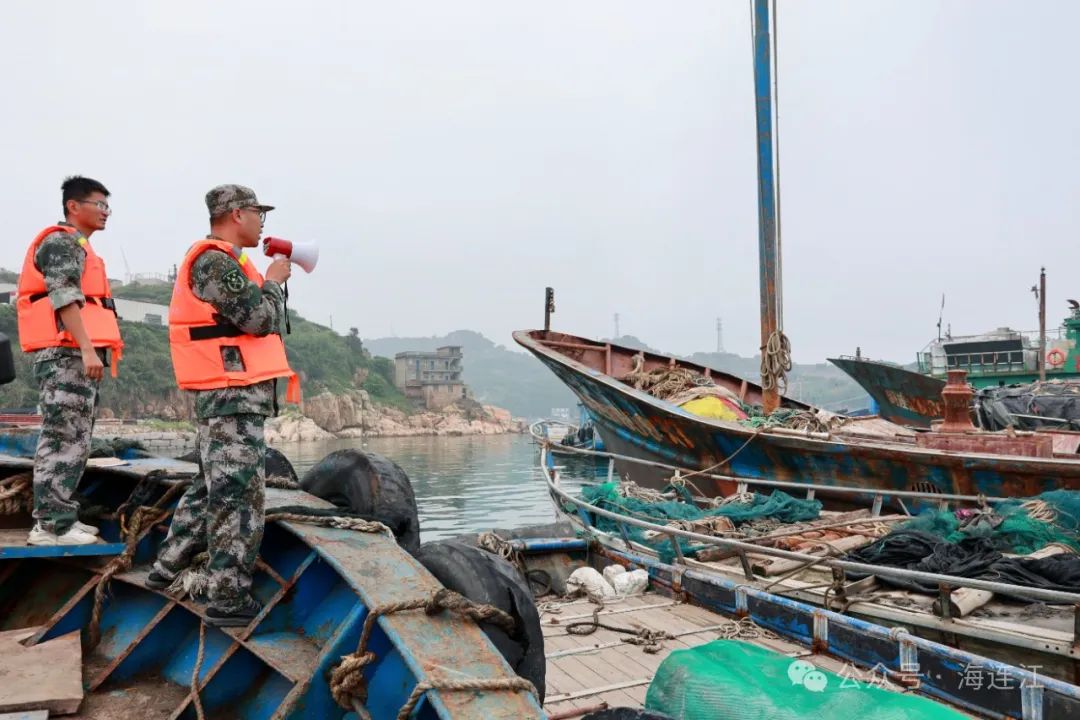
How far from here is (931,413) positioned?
2245 centimetres

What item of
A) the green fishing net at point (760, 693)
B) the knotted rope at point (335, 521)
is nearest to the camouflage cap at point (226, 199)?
the knotted rope at point (335, 521)

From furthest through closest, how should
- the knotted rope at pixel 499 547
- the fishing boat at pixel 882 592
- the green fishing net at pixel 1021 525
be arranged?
the knotted rope at pixel 499 547 < the green fishing net at pixel 1021 525 < the fishing boat at pixel 882 592

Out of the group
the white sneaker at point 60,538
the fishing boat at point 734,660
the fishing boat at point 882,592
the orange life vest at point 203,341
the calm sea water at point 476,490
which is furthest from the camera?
the calm sea water at point 476,490

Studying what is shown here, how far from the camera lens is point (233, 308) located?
2.78 metres

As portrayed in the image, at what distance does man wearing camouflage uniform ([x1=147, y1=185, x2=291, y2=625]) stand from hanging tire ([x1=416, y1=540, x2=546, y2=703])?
713 millimetres

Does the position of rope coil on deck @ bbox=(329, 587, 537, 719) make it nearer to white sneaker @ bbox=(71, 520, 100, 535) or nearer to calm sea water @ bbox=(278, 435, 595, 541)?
white sneaker @ bbox=(71, 520, 100, 535)

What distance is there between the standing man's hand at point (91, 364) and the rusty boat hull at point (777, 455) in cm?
810

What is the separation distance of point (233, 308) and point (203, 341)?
0.20 m

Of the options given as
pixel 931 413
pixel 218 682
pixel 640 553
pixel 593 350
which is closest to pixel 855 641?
pixel 640 553

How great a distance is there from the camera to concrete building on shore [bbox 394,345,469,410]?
9138 cm

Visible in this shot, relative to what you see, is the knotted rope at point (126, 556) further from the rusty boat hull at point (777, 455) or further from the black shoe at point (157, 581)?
the rusty boat hull at point (777, 455)

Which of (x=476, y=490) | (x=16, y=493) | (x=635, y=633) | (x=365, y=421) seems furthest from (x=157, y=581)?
(x=365, y=421)

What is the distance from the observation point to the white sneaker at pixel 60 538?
3.50 metres

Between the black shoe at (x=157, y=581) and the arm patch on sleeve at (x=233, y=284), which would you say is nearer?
the arm patch on sleeve at (x=233, y=284)
